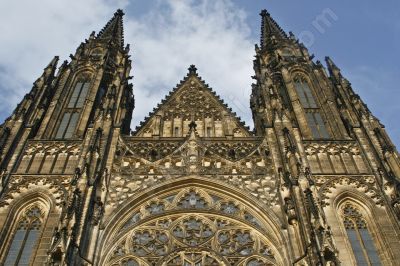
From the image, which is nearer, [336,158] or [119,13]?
[336,158]

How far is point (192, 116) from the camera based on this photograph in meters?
25.8

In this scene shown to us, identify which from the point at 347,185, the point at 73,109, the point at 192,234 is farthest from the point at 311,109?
the point at 73,109

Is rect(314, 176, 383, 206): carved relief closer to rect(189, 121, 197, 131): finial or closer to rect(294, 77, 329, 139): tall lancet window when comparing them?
rect(294, 77, 329, 139): tall lancet window

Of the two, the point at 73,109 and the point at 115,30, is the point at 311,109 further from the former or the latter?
the point at 115,30

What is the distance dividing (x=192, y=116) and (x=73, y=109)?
18.5 ft

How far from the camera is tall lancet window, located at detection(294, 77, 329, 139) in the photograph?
24297mm

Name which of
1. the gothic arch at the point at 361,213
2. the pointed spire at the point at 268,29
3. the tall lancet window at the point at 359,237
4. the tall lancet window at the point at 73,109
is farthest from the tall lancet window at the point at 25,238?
the pointed spire at the point at 268,29

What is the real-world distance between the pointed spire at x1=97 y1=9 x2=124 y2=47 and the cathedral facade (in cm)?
748

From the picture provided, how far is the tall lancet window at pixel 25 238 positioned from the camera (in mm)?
17734

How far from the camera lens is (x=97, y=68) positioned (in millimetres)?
28625

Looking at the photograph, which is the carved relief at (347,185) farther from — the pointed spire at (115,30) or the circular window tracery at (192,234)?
the pointed spire at (115,30)

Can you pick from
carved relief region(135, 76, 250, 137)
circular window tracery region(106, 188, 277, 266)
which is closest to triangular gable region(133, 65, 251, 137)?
carved relief region(135, 76, 250, 137)

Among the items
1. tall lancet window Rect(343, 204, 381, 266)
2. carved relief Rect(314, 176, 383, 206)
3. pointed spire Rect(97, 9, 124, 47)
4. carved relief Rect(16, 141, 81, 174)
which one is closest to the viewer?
tall lancet window Rect(343, 204, 381, 266)

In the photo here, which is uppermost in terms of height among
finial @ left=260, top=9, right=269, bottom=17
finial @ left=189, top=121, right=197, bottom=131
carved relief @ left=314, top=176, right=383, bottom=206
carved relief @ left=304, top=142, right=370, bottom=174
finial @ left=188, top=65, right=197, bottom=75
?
finial @ left=260, top=9, right=269, bottom=17
